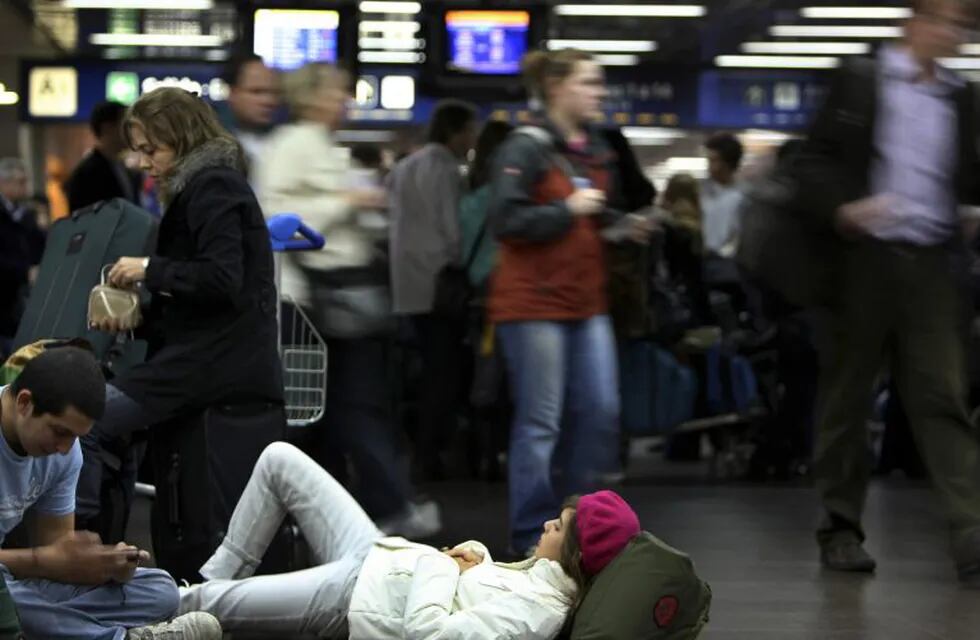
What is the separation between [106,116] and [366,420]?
2847mm

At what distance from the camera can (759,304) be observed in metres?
10.8

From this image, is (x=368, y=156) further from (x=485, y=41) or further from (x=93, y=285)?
(x=93, y=285)

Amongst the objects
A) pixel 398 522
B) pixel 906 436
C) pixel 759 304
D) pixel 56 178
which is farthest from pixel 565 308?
pixel 56 178

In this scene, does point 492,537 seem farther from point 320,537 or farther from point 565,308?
point 320,537

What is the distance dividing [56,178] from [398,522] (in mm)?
19092

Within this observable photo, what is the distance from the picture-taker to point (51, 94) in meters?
19.3

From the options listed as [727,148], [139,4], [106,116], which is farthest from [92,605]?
[139,4]

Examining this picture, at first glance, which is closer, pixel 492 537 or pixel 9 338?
pixel 492 537

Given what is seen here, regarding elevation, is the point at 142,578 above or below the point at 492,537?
above

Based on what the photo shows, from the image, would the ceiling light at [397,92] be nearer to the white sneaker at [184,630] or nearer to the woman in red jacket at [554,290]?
the woman in red jacket at [554,290]

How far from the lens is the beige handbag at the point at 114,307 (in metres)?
5.62

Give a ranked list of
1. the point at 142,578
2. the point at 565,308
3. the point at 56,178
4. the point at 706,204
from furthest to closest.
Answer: the point at 56,178 < the point at 706,204 < the point at 565,308 < the point at 142,578

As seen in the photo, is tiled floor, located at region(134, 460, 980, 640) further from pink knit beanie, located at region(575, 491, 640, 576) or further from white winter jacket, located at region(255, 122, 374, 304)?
white winter jacket, located at region(255, 122, 374, 304)

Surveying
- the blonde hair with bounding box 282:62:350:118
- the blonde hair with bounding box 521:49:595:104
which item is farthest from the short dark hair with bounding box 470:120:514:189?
the blonde hair with bounding box 282:62:350:118
